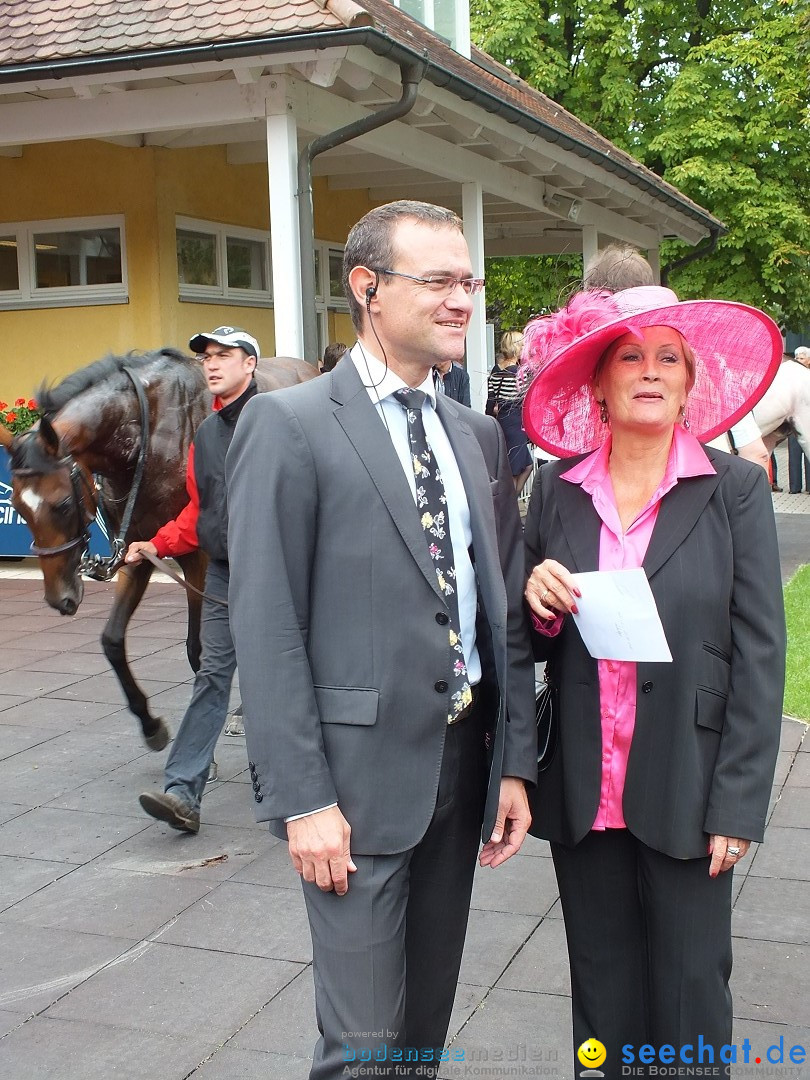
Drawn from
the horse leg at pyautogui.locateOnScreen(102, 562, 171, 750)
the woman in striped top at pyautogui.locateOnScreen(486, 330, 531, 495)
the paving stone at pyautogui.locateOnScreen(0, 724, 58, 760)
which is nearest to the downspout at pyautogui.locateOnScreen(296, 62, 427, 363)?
the woman in striped top at pyautogui.locateOnScreen(486, 330, 531, 495)

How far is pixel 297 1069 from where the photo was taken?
10.4 ft

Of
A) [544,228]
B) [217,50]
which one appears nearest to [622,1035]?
[217,50]

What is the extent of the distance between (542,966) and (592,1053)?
1045 millimetres

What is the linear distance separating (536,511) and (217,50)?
6848mm

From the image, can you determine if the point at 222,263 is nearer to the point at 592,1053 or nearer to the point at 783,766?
the point at 783,766

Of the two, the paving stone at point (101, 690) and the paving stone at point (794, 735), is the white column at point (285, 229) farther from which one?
the paving stone at point (794, 735)

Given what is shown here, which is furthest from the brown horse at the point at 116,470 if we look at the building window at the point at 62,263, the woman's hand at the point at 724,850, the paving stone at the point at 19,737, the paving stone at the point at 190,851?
the building window at the point at 62,263

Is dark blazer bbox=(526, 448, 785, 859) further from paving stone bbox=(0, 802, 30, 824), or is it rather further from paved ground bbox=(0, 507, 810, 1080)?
paving stone bbox=(0, 802, 30, 824)

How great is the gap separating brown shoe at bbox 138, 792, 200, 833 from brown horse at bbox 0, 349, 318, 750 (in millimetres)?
860

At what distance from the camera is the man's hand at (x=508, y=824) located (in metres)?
2.55

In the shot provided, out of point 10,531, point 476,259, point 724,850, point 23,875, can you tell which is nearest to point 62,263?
point 10,531

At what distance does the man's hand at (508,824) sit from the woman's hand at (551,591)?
364mm

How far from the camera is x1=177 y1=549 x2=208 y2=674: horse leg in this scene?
5785 millimetres

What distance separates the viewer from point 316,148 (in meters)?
9.61
